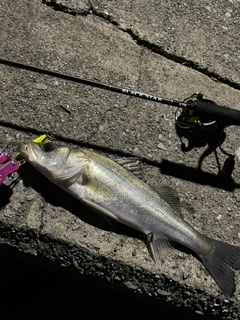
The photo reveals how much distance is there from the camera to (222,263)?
7.69 ft

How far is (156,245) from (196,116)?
0.78 meters

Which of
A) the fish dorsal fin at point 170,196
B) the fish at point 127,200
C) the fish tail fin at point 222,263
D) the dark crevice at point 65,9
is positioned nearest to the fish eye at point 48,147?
the fish at point 127,200

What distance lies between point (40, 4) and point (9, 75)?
0.63 meters

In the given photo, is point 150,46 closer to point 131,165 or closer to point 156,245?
point 131,165

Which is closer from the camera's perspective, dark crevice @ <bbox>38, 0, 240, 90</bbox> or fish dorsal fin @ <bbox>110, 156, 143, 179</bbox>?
fish dorsal fin @ <bbox>110, 156, 143, 179</bbox>

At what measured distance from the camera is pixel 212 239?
2367 mm

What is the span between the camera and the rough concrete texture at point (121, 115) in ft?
7.70

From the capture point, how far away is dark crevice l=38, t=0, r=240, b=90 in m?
2.96

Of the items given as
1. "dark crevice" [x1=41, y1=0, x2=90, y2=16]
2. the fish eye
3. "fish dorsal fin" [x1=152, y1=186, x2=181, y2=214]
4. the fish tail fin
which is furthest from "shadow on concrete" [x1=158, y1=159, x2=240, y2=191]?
"dark crevice" [x1=41, y1=0, x2=90, y2=16]

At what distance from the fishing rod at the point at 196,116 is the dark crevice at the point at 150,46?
18.4 inches

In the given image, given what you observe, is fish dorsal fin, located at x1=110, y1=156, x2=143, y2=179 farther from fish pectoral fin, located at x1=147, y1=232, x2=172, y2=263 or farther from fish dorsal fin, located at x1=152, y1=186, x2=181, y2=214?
fish pectoral fin, located at x1=147, y1=232, x2=172, y2=263

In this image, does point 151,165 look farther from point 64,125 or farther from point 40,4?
point 40,4

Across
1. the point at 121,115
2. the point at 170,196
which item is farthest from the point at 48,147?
the point at 170,196

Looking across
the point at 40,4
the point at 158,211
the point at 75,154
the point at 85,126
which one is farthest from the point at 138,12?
the point at 158,211
